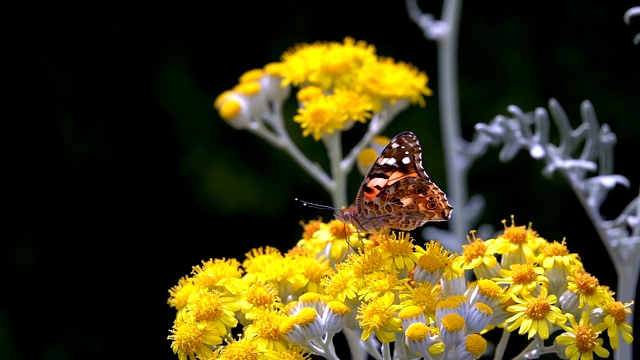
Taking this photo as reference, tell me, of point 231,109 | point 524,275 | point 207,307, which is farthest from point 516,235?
point 231,109

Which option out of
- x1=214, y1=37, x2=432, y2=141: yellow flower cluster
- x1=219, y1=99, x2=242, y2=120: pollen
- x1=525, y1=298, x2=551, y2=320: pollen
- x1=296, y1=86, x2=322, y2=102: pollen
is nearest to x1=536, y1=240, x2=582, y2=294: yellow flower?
x1=525, y1=298, x2=551, y2=320: pollen

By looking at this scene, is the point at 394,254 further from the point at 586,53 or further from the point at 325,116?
the point at 586,53

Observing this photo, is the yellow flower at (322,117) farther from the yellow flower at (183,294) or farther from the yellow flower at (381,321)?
the yellow flower at (381,321)

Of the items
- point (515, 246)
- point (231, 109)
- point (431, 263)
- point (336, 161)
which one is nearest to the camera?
point (431, 263)

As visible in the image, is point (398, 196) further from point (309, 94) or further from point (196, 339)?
point (309, 94)

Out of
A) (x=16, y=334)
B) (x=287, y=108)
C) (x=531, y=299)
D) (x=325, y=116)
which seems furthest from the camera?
(x=287, y=108)

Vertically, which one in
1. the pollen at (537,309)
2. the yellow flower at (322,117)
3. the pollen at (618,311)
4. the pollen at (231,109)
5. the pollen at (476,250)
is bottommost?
the pollen at (618,311)

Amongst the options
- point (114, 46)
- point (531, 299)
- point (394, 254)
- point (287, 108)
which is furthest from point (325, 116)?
point (114, 46)

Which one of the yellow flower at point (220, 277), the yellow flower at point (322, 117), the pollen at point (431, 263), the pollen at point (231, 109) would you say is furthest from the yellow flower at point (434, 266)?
the pollen at point (231, 109)
